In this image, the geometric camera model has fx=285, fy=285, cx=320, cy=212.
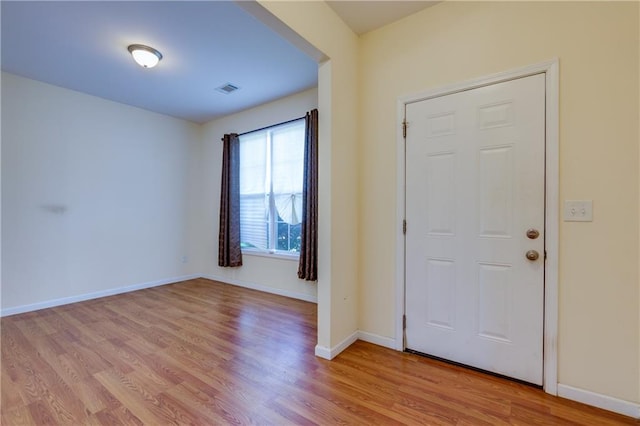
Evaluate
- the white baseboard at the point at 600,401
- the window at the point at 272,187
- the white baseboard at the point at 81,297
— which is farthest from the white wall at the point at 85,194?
the white baseboard at the point at 600,401

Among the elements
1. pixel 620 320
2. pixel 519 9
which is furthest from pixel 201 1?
pixel 620 320

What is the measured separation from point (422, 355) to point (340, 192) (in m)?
1.47

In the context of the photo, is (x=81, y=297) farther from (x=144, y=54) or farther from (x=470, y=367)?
(x=470, y=367)

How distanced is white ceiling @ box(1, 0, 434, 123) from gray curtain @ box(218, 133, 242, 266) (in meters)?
0.82

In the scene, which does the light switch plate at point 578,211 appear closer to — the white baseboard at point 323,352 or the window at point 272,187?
the white baseboard at point 323,352

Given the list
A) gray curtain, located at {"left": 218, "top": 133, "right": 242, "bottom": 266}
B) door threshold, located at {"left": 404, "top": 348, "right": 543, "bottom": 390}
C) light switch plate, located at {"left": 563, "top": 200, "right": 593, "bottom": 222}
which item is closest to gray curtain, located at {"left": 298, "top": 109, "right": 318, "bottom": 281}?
gray curtain, located at {"left": 218, "top": 133, "right": 242, "bottom": 266}

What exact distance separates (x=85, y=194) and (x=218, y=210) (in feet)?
5.74

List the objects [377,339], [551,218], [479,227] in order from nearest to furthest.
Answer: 1. [551,218]
2. [479,227]
3. [377,339]

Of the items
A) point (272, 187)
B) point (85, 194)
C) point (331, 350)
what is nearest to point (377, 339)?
point (331, 350)

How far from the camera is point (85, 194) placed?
3.83 meters

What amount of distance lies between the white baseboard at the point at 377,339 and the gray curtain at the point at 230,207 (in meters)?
2.53

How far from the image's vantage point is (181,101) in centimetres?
406

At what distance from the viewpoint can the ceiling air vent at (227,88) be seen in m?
3.57

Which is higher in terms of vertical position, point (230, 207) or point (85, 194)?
point (85, 194)
